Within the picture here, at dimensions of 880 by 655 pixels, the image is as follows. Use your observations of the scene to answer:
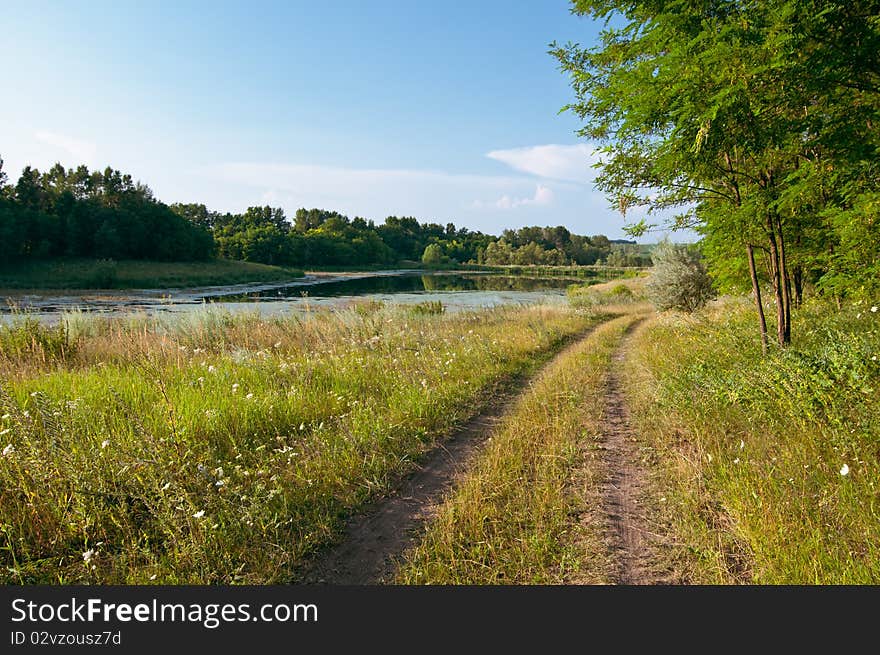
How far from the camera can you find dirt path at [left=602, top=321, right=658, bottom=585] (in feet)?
10.2

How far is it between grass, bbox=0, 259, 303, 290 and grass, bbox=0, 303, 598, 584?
48829 millimetres

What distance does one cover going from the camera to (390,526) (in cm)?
381

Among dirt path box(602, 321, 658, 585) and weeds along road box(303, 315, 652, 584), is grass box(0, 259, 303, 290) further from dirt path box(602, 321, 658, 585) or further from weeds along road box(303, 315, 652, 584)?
dirt path box(602, 321, 658, 585)

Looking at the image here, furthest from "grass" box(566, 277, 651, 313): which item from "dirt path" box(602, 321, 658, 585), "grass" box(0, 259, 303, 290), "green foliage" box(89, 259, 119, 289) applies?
"green foliage" box(89, 259, 119, 289)

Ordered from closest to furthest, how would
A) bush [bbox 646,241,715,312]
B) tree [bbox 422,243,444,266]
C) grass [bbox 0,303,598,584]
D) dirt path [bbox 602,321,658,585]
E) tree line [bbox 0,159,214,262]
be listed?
dirt path [bbox 602,321,658,585] → grass [bbox 0,303,598,584] → bush [bbox 646,241,715,312] → tree line [bbox 0,159,214,262] → tree [bbox 422,243,444,266]

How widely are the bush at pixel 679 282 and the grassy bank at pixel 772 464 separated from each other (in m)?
16.8

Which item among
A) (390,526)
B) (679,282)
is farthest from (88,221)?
(390,526)

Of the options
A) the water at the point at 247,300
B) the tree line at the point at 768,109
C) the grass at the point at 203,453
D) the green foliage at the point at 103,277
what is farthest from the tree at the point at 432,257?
the tree line at the point at 768,109

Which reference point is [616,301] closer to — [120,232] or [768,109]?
[768,109]

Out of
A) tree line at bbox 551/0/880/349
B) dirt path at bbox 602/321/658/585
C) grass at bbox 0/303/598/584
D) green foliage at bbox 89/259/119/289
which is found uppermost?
green foliage at bbox 89/259/119/289

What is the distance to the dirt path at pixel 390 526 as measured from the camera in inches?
127

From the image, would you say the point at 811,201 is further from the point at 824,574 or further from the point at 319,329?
the point at 319,329

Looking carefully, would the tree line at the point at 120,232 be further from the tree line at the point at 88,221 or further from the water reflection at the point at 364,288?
the water reflection at the point at 364,288

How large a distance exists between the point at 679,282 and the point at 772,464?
870 inches
